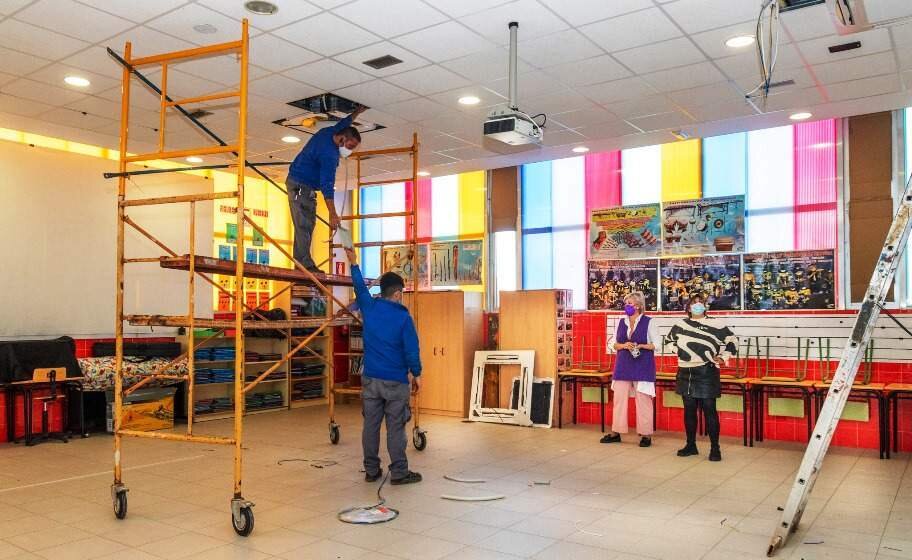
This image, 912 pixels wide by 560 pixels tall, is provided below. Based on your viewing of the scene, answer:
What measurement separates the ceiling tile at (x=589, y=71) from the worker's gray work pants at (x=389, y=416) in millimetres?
3246

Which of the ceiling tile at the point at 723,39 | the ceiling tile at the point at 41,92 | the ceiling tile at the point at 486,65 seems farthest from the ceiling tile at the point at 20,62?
the ceiling tile at the point at 723,39

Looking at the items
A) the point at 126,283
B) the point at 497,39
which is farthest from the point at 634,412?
the point at 126,283

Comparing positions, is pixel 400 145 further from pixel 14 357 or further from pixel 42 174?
pixel 14 357

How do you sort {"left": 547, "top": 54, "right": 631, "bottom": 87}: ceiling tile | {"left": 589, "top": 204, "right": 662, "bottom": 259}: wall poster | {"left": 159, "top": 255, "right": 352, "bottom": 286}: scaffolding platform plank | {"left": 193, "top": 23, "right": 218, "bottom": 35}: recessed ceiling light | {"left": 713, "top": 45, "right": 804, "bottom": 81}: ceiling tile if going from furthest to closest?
1. {"left": 589, "top": 204, "right": 662, "bottom": 259}: wall poster
2. {"left": 547, "top": 54, "right": 631, "bottom": 87}: ceiling tile
3. {"left": 713, "top": 45, "right": 804, "bottom": 81}: ceiling tile
4. {"left": 193, "top": 23, "right": 218, "bottom": 35}: recessed ceiling light
5. {"left": 159, "top": 255, "right": 352, "bottom": 286}: scaffolding platform plank

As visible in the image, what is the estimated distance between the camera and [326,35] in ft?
18.4

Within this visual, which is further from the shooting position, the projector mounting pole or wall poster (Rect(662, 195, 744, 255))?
wall poster (Rect(662, 195, 744, 255))

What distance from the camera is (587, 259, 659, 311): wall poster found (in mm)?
9430

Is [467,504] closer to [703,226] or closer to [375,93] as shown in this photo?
[375,93]

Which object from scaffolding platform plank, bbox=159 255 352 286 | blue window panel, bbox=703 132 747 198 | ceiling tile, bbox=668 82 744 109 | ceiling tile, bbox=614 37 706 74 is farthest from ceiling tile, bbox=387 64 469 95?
blue window panel, bbox=703 132 747 198

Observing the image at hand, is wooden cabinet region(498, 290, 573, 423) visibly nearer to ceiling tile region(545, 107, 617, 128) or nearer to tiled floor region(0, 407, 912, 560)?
tiled floor region(0, 407, 912, 560)

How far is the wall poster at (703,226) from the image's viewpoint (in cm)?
909

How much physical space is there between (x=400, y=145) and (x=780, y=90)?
15.0 feet

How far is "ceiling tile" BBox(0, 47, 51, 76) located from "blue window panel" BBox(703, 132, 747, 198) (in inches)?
310

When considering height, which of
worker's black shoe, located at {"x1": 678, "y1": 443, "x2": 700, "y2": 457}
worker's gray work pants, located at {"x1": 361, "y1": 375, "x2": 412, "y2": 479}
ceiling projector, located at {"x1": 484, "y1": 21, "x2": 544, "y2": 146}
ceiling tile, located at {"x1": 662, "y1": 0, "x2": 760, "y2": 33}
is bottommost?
worker's black shoe, located at {"x1": 678, "y1": 443, "x2": 700, "y2": 457}
